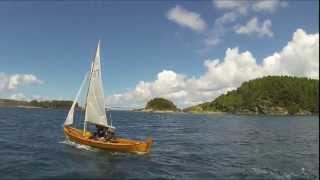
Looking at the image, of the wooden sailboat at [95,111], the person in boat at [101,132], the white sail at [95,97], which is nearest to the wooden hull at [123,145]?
the wooden sailboat at [95,111]

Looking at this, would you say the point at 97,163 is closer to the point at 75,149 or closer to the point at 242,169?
the point at 75,149

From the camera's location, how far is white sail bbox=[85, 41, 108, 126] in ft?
165

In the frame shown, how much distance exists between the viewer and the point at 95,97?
51125 millimetres

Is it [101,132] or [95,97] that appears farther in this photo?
[95,97]

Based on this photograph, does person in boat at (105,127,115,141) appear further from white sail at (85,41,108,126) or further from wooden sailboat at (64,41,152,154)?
white sail at (85,41,108,126)

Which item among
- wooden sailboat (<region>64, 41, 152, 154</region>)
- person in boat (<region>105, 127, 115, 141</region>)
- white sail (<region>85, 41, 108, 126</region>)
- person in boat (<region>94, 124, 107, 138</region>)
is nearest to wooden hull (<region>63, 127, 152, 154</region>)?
wooden sailboat (<region>64, 41, 152, 154</region>)

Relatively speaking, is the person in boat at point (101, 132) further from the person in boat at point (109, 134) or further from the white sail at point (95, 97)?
the white sail at point (95, 97)

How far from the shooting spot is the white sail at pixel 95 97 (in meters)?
50.3

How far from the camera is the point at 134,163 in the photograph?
135ft

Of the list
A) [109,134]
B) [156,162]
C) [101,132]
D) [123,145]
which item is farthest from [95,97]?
[156,162]

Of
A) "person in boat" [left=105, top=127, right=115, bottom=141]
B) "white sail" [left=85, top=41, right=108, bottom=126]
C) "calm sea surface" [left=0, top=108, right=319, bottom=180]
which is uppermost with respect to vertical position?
"white sail" [left=85, top=41, right=108, bottom=126]

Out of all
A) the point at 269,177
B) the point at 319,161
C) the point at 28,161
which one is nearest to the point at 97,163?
the point at 28,161

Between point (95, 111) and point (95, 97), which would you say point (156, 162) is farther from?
point (95, 97)

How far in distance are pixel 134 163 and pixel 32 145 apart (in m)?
17.9
